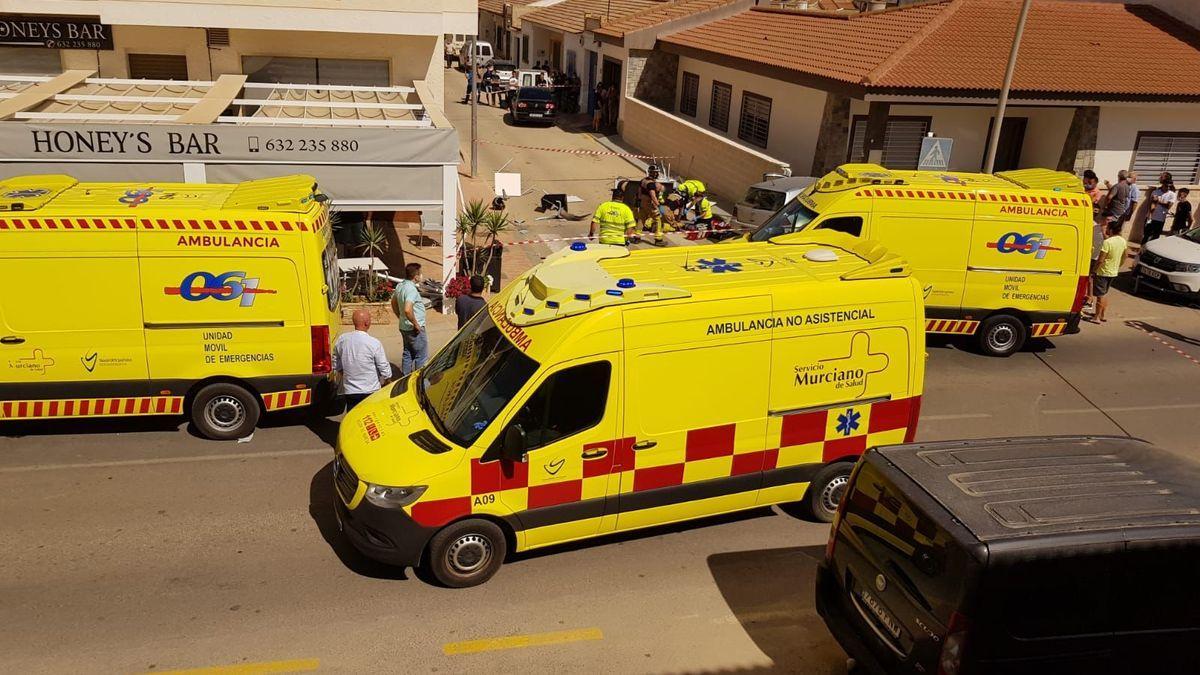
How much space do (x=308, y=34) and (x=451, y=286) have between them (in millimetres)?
8075

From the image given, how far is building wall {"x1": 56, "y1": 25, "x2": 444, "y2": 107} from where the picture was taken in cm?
1762

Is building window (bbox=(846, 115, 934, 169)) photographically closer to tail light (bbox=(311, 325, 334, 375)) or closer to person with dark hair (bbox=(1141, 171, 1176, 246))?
person with dark hair (bbox=(1141, 171, 1176, 246))

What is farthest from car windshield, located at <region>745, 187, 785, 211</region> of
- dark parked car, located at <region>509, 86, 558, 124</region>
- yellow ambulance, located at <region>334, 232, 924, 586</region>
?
dark parked car, located at <region>509, 86, 558, 124</region>

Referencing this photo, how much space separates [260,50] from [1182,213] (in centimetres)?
1940

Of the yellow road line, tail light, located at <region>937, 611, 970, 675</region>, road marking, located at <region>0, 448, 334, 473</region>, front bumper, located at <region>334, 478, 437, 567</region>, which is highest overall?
tail light, located at <region>937, 611, 970, 675</region>

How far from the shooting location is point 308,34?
18172mm

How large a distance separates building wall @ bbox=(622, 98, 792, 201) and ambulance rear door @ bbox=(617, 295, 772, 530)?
45.4 ft

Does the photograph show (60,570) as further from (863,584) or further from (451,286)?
(451,286)

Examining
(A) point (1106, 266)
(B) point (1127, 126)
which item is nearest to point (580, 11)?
(B) point (1127, 126)

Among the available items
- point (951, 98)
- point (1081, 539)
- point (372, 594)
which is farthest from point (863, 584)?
point (951, 98)

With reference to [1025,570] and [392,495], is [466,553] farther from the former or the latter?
[1025,570]

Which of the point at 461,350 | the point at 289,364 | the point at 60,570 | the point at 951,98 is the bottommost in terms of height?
the point at 60,570

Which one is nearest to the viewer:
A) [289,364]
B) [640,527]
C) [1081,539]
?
[1081,539]

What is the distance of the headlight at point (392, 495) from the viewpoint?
6.64 m
